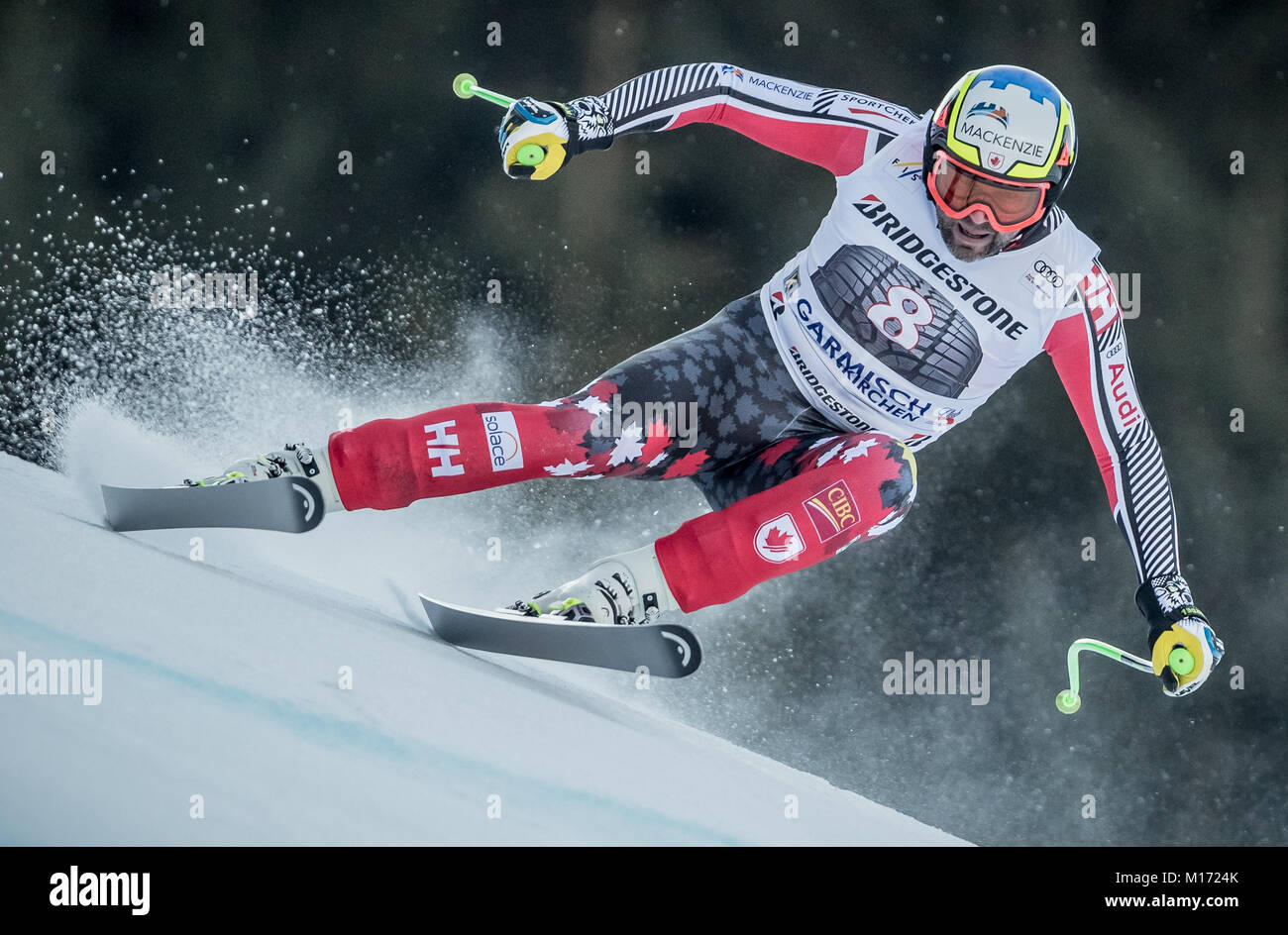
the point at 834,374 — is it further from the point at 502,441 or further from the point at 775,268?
the point at 775,268

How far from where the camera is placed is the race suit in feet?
6.75

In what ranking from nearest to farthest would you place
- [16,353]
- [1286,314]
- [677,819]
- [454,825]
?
[454,825]
[677,819]
[16,353]
[1286,314]

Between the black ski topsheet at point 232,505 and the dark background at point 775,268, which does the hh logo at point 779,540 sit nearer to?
the black ski topsheet at point 232,505

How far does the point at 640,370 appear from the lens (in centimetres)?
216

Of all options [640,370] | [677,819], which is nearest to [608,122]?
[640,370]

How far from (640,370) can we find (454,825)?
0.81 metres

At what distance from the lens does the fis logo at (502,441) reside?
6.61 feet

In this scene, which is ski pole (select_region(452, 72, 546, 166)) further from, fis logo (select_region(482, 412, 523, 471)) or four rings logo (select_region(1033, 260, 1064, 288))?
four rings logo (select_region(1033, 260, 1064, 288))

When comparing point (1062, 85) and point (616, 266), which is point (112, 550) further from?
point (1062, 85)

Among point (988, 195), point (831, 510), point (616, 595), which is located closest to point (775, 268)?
point (988, 195)

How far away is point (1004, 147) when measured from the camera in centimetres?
204

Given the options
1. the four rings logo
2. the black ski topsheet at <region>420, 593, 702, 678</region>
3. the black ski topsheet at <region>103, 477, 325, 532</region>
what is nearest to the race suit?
the four rings logo

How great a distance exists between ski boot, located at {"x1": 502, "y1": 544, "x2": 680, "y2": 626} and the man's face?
741 millimetres
